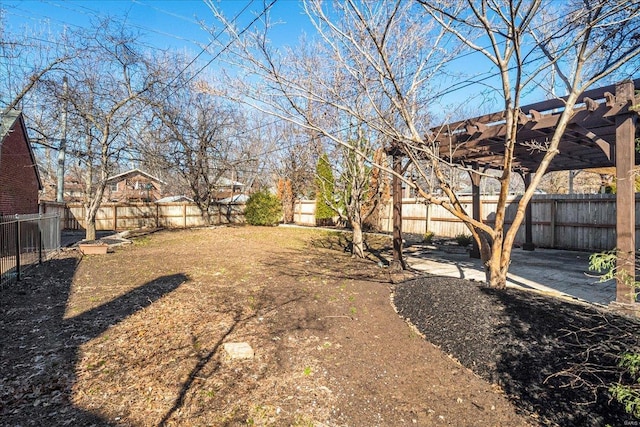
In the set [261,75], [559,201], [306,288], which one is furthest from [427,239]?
[261,75]

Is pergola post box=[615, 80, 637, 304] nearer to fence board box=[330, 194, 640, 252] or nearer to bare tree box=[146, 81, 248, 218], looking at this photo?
fence board box=[330, 194, 640, 252]

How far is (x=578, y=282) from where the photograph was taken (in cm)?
591

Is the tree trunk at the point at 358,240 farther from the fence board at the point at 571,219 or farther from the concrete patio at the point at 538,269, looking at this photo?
the fence board at the point at 571,219

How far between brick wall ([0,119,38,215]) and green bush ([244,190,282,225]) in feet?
28.5

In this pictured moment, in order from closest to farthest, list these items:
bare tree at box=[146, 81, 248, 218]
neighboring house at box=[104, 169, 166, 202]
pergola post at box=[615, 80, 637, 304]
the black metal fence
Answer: pergola post at box=[615, 80, 637, 304] < the black metal fence < bare tree at box=[146, 81, 248, 218] < neighboring house at box=[104, 169, 166, 202]

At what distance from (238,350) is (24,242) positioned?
7.35 m

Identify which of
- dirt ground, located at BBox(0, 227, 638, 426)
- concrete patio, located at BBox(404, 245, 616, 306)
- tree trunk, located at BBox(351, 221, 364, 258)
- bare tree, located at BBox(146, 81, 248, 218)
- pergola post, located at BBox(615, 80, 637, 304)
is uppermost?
bare tree, located at BBox(146, 81, 248, 218)

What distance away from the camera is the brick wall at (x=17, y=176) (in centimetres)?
1077

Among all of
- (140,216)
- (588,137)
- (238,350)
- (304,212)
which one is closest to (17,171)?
(140,216)

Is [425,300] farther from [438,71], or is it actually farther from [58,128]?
[58,128]

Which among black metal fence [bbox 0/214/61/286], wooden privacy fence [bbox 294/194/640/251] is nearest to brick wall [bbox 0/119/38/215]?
black metal fence [bbox 0/214/61/286]

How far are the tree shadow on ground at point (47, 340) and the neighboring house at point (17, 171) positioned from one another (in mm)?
6468

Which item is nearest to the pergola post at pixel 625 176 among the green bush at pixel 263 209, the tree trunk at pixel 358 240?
the tree trunk at pixel 358 240

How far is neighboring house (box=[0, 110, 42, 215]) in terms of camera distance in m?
10.6
